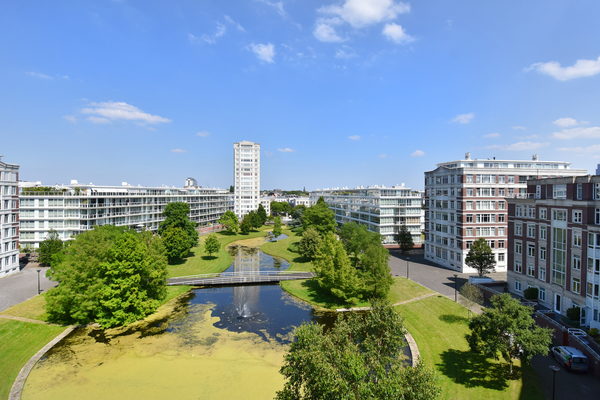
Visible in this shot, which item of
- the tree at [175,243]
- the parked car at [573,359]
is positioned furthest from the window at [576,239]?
the tree at [175,243]

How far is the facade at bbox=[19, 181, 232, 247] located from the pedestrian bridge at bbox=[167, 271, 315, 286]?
27799 mm

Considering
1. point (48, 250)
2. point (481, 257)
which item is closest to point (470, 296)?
point (481, 257)

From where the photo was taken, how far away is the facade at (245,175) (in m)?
148

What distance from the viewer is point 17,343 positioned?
30.6 meters

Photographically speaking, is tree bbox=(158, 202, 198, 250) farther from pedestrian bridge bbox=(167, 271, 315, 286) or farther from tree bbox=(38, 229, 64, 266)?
tree bbox=(38, 229, 64, 266)

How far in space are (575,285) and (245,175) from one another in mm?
130649

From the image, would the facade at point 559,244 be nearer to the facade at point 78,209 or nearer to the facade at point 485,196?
the facade at point 485,196

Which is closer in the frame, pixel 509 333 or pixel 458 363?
pixel 509 333

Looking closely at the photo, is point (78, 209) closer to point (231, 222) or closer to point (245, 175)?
point (231, 222)

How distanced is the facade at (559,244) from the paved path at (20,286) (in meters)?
64.6

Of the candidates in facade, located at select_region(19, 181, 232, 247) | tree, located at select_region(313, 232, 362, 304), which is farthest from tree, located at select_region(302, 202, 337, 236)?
facade, located at select_region(19, 181, 232, 247)

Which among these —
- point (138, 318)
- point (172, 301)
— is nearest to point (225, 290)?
point (172, 301)

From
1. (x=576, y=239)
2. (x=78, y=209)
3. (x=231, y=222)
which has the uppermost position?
(x=78, y=209)

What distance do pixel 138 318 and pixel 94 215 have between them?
1724 inches
